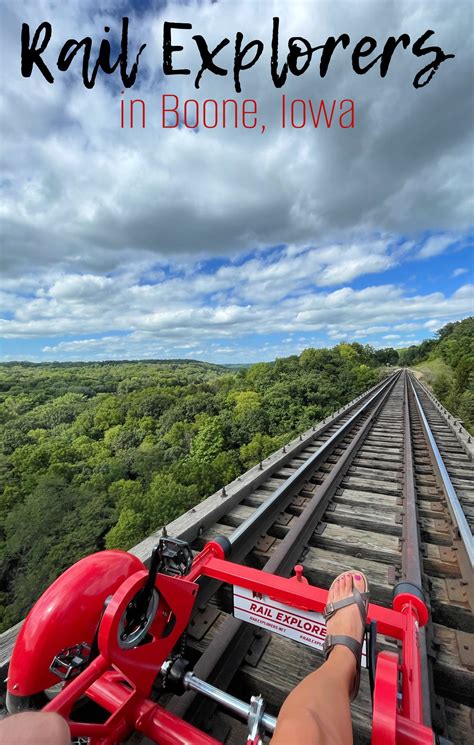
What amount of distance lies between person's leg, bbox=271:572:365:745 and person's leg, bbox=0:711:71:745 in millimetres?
566

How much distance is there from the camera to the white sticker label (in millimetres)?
1684

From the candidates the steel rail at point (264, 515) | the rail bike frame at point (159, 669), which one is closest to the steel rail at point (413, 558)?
the rail bike frame at point (159, 669)

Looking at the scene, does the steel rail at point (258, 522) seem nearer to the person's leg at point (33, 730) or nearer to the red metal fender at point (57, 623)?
the red metal fender at point (57, 623)

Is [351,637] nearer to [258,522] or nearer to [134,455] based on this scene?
[258,522]

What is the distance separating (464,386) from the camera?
2389 centimetres

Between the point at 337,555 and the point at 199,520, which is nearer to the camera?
the point at 337,555

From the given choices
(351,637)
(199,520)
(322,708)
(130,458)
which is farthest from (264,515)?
(130,458)

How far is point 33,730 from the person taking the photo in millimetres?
611

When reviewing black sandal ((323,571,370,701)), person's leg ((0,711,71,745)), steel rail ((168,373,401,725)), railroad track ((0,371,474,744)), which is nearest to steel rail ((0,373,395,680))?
railroad track ((0,371,474,744))

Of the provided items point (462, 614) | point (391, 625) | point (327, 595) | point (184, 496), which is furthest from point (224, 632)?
point (184, 496)

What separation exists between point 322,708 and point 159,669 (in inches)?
28.7

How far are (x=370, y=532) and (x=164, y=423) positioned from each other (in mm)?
24564

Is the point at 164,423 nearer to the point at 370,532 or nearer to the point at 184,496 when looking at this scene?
the point at 184,496

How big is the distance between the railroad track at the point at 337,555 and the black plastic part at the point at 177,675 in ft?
0.27
